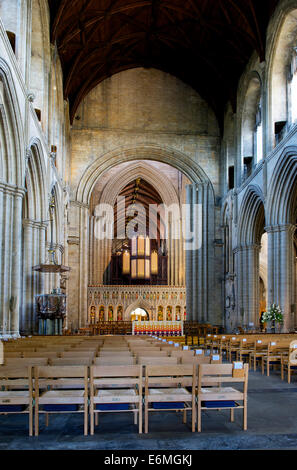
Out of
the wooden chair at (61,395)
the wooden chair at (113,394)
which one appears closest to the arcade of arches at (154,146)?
the wooden chair at (61,395)

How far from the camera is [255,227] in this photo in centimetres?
2591

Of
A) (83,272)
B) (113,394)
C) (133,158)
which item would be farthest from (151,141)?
(113,394)

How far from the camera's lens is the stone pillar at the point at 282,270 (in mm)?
20516

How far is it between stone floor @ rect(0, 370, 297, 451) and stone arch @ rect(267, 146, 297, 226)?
581 inches

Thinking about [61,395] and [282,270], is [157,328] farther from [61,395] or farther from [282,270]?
[61,395]

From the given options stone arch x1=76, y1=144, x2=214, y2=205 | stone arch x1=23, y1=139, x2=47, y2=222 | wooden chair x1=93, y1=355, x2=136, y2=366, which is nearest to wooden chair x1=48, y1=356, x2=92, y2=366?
wooden chair x1=93, y1=355, x2=136, y2=366

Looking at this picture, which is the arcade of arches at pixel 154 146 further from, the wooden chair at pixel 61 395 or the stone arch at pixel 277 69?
the wooden chair at pixel 61 395

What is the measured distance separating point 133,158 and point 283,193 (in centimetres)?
1267

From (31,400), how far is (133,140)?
88.1 ft

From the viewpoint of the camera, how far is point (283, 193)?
2092 centimetres

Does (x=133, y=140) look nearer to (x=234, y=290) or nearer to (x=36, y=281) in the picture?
(x=234, y=290)

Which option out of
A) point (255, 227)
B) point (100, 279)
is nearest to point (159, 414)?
point (255, 227)

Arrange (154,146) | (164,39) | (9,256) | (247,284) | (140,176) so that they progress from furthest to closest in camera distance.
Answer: (140,176) → (154,146) → (164,39) → (247,284) → (9,256)

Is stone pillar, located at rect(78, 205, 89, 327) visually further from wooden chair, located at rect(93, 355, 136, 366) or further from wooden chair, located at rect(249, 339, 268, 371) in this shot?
wooden chair, located at rect(93, 355, 136, 366)
